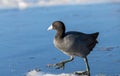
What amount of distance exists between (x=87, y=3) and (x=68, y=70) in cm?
569

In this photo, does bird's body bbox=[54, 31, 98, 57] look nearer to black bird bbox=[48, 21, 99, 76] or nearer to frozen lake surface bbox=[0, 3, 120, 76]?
black bird bbox=[48, 21, 99, 76]

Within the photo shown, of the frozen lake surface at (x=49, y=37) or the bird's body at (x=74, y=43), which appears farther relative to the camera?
the frozen lake surface at (x=49, y=37)

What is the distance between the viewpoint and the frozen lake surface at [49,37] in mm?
5879

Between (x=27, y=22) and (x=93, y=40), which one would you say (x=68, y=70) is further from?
(x=27, y=22)

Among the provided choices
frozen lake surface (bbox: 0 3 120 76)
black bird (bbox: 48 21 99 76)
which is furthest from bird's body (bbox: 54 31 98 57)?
frozen lake surface (bbox: 0 3 120 76)

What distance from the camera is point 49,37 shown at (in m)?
7.82

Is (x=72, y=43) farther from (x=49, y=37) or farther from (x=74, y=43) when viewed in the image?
(x=49, y=37)

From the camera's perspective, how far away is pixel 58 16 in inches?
376

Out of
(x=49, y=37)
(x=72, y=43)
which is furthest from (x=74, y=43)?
(x=49, y=37)

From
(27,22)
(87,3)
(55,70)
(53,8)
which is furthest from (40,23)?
(55,70)

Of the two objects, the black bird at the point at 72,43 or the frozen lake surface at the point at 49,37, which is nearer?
the black bird at the point at 72,43

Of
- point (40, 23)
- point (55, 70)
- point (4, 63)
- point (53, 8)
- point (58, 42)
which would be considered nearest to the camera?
point (58, 42)

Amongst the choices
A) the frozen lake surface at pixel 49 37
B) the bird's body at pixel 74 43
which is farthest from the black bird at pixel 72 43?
the frozen lake surface at pixel 49 37

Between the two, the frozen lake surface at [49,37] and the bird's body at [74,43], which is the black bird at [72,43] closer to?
the bird's body at [74,43]
